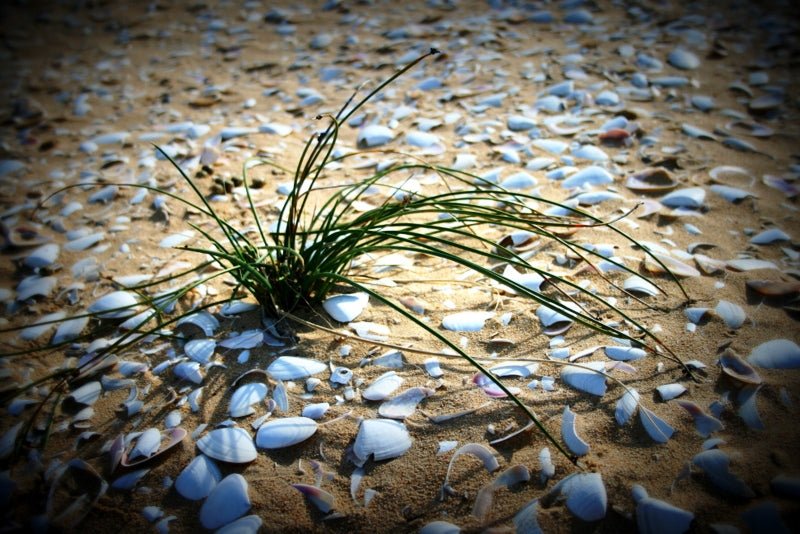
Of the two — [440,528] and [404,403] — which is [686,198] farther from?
[440,528]

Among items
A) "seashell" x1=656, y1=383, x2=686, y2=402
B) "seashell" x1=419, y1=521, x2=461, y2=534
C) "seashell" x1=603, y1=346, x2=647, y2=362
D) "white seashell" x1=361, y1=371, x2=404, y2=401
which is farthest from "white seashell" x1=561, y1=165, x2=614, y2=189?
"seashell" x1=419, y1=521, x2=461, y2=534

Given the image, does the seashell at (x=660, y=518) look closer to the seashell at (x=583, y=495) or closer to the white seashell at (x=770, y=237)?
the seashell at (x=583, y=495)

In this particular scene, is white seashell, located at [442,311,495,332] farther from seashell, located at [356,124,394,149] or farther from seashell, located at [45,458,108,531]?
seashell, located at [356,124,394,149]

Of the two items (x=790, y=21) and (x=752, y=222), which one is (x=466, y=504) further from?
(x=790, y=21)

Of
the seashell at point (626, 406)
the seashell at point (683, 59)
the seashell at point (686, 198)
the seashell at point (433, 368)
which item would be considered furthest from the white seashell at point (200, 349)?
the seashell at point (683, 59)

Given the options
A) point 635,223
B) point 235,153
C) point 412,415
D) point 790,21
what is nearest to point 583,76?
point 635,223
